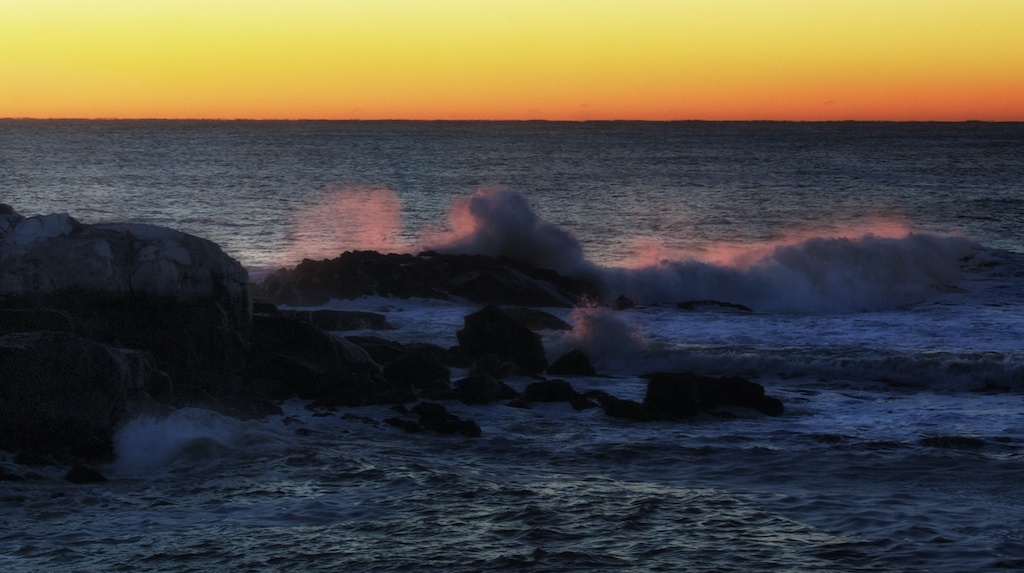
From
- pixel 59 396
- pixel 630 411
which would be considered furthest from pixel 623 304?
pixel 59 396

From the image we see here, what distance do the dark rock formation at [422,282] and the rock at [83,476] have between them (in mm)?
14369

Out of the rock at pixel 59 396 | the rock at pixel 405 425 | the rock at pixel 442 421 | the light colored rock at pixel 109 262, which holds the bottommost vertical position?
the rock at pixel 405 425

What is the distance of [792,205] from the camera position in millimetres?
65875

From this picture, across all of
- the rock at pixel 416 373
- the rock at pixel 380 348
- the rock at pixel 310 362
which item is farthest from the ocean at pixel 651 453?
the rock at pixel 380 348

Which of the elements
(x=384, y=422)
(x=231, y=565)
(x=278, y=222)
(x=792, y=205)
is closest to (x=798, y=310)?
(x=384, y=422)

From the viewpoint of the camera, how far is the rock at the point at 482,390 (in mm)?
17734

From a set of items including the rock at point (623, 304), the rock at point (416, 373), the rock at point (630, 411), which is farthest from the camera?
the rock at point (623, 304)

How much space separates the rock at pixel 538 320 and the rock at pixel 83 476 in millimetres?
12357

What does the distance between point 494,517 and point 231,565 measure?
2652 mm

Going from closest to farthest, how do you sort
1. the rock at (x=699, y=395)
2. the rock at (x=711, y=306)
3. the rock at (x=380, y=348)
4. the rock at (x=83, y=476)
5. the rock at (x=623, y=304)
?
the rock at (x=83, y=476) → the rock at (x=699, y=395) → the rock at (x=380, y=348) → the rock at (x=711, y=306) → the rock at (x=623, y=304)

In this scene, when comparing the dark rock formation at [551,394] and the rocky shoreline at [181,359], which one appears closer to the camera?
the rocky shoreline at [181,359]

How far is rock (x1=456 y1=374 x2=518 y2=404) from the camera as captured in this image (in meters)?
17.7

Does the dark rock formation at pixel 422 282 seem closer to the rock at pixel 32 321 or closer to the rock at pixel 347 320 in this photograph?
the rock at pixel 347 320

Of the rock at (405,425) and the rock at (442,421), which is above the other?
the rock at (442,421)
